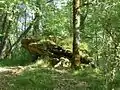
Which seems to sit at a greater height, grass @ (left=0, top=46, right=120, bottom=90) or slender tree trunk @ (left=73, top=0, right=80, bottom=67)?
slender tree trunk @ (left=73, top=0, right=80, bottom=67)

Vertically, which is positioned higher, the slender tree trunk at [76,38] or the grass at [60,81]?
the slender tree trunk at [76,38]

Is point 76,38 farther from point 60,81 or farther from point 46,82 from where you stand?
point 46,82

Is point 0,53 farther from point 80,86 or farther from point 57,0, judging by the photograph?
point 80,86

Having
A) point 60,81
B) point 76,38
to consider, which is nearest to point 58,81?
point 60,81

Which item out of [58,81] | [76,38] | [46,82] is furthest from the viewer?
[76,38]

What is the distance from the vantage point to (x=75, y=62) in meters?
17.4

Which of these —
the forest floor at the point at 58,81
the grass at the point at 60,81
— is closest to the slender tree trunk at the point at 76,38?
the grass at the point at 60,81

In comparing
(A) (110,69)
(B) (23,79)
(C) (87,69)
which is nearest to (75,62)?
(C) (87,69)

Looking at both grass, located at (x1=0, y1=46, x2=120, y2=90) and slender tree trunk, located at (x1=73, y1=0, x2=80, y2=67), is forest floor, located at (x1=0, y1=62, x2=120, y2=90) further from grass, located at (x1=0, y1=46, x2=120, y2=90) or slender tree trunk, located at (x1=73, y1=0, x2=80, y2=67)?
slender tree trunk, located at (x1=73, y1=0, x2=80, y2=67)

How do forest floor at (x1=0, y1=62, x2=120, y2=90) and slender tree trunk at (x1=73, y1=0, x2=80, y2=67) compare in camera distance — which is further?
slender tree trunk at (x1=73, y1=0, x2=80, y2=67)

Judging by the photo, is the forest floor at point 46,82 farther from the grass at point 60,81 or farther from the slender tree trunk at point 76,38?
the slender tree trunk at point 76,38

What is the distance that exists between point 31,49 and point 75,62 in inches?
202

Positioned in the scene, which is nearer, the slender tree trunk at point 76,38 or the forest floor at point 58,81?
the forest floor at point 58,81

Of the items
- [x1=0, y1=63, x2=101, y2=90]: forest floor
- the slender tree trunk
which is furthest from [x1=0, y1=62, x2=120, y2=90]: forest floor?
the slender tree trunk
